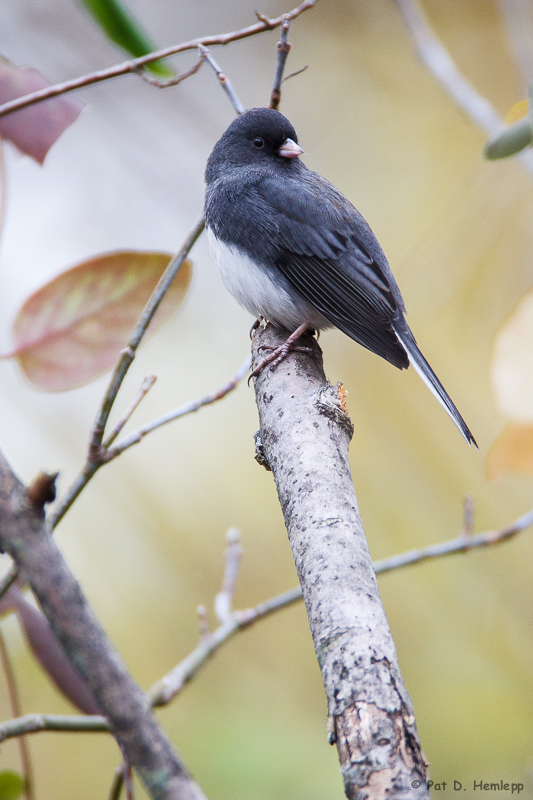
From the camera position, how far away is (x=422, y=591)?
3742 millimetres

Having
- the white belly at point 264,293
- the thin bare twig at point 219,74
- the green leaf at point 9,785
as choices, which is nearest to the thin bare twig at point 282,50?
the thin bare twig at point 219,74

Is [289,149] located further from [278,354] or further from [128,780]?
[128,780]

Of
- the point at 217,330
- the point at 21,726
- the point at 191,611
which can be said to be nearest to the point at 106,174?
the point at 217,330

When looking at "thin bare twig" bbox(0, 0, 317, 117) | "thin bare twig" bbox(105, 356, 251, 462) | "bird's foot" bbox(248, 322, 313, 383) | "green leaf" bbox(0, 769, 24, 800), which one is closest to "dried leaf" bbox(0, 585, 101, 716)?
"green leaf" bbox(0, 769, 24, 800)

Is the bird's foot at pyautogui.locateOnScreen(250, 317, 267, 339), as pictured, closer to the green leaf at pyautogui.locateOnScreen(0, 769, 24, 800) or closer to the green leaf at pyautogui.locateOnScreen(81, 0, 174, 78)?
the green leaf at pyautogui.locateOnScreen(81, 0, 174, 78)

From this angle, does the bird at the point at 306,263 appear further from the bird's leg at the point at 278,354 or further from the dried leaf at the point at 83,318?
the dried leaf at the point at 83,318

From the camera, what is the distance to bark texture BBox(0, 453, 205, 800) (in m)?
0.55

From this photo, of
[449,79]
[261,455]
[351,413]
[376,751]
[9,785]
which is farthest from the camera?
[351,413]

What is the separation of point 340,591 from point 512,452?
0.69m

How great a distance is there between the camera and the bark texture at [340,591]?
700 millimetres

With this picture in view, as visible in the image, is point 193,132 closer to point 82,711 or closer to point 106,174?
point 106,174

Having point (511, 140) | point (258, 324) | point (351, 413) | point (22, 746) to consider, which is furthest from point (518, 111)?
point (351, 413)

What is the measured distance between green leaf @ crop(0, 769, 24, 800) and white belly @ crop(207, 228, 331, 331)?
1497 millimetres

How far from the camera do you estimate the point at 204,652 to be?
1.52 m
